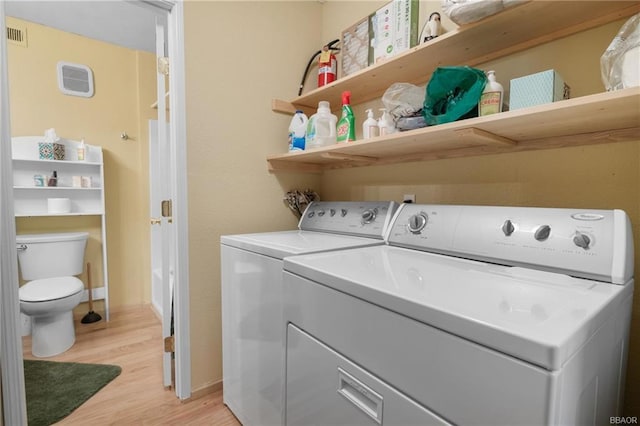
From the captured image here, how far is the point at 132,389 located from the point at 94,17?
2.70 m

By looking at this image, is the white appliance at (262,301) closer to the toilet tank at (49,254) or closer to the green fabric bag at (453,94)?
the green fabric bag at (453,94)

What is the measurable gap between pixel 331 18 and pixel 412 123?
127cm

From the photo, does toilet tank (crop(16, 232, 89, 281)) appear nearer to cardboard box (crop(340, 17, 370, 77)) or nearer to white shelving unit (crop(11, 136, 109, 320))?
white shelving unit (crop(11, 136, 109, 320))

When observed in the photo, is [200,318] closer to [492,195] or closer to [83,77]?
[492,195]

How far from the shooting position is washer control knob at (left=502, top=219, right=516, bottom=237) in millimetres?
942

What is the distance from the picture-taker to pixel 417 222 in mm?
1215

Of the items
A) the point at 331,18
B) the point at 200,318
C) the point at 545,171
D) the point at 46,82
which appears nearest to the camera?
the point at 545,171

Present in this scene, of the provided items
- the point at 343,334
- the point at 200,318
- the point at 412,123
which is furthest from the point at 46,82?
the point at 343,334

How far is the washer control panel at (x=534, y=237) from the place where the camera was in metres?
0.75

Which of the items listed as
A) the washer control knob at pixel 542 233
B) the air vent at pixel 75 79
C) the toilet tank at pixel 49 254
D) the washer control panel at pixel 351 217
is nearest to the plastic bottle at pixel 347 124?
the washer control panel at pixel 351 217

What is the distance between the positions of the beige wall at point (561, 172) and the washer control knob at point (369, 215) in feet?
0.83

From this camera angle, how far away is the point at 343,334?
29.9 inches

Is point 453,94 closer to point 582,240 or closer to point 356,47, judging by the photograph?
point 582,240

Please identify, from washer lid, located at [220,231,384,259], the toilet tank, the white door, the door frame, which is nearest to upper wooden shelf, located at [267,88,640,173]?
washer lid, located at [220,231,384,259]
